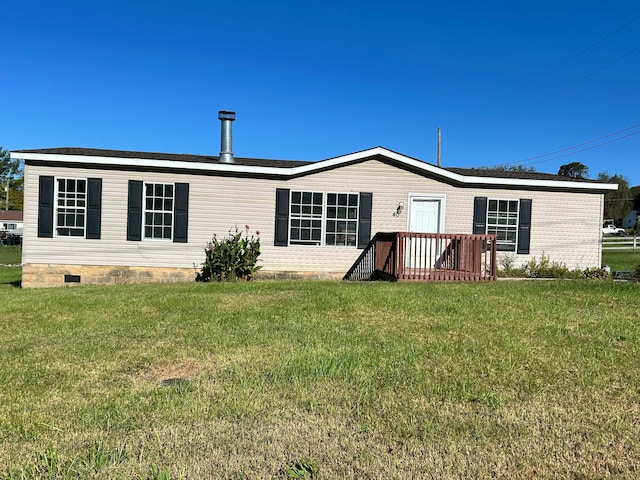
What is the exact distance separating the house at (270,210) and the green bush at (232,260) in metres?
0.42

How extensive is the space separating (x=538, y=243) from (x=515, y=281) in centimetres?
271

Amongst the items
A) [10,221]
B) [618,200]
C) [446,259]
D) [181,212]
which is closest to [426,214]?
[446,259]

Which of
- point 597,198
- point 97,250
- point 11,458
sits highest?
point 597,198

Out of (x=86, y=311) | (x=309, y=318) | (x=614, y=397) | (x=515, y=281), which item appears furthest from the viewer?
(x=515, y=281)

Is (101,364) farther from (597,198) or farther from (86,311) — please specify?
(597,198)

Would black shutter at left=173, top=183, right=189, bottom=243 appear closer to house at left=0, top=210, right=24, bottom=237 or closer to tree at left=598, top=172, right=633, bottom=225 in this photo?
house at left=0, top=210, right=24, bottom=237

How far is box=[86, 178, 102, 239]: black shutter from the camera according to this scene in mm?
10719

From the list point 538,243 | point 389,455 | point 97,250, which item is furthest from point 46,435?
point 538,243

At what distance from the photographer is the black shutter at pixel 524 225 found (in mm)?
11844

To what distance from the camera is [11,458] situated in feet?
8.11

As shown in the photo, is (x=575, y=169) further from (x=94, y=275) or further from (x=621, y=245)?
(x=94, y=275)

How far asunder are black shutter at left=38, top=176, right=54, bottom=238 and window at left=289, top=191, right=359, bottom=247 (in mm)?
5409

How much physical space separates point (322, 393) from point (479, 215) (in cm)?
944

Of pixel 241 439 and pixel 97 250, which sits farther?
pixel 97 250
